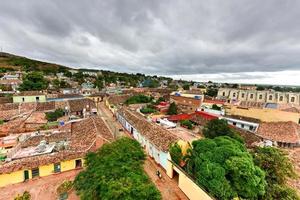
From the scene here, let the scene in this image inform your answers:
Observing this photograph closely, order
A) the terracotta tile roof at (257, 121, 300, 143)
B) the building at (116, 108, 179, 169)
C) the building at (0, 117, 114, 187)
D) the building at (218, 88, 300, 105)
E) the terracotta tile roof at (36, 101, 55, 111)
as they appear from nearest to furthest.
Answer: the building at (0, 117, 114, 187) → the building at (116, 108, 179, 169) → the terracotta tile roof at (257, 121, 300, 143) → the terracotta tile roof at (36, 101, 55, 111) → the building at (218, 88, 300, 105)

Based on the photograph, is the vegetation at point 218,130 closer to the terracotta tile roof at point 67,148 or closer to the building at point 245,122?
the building at point 245,122

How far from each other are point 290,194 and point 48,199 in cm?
1896

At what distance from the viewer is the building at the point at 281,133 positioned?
78.2 feet

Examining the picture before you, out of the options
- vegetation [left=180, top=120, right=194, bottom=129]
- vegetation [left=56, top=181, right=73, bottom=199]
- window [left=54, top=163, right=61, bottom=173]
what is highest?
vegetation [left=180, top=120, right=194, bottom=129]

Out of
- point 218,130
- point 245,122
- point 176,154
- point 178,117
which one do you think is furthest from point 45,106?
point 245,122

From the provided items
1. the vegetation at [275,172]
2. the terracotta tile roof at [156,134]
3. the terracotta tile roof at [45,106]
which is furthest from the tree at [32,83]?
the vegetation at [275,172]

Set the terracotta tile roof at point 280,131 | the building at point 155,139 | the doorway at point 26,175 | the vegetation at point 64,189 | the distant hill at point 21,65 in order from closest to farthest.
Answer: the vegetation at point 64,189 < the doorway at point 26,175 < the building at point 155,139 < the terracotta tile roof at point 280,131 < the distant hill at point 21,65

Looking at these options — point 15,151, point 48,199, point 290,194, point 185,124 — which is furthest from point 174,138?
point 15,151

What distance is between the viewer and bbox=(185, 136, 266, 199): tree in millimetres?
11281

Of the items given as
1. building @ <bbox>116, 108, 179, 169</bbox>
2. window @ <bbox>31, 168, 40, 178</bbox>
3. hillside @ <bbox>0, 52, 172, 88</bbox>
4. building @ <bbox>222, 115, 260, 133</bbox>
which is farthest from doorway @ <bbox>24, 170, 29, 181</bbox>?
hillside @ <bbox>0, 52, 172, 88</bbox>

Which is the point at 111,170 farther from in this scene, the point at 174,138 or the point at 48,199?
the point at 174,138

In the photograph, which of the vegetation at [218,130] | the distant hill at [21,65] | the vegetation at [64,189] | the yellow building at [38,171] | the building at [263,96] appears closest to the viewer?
the vegetation at [64,189]

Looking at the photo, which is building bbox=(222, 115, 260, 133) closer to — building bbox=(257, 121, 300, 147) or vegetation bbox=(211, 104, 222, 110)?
building bbox=(257, 121, 300, 147)

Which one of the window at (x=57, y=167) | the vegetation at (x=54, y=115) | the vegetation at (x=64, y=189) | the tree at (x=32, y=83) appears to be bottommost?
the vegetation at (x=64, y=189)
